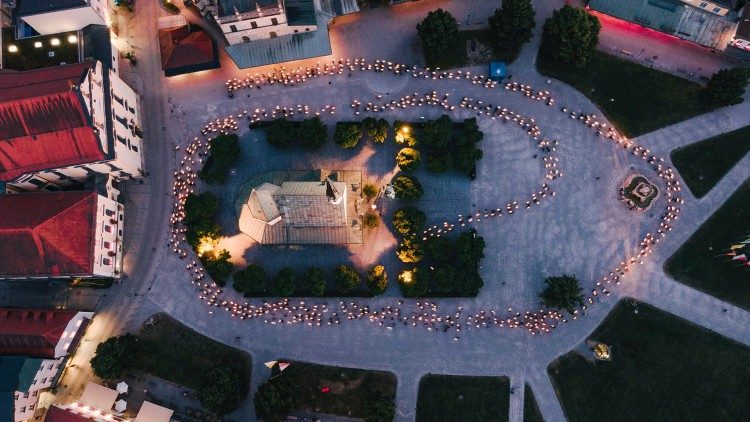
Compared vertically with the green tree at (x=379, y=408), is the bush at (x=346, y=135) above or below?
above

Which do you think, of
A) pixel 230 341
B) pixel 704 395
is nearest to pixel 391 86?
pixel 230 341

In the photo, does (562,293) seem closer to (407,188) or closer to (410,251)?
(410,251)

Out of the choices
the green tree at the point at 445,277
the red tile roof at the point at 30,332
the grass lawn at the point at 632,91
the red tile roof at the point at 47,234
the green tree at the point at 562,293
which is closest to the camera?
the red tile roof at the point at 47,234

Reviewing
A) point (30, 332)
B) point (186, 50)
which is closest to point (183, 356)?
point (30, 332)

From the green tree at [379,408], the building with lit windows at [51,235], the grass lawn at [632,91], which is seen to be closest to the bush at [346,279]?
the green tree at [379,408]

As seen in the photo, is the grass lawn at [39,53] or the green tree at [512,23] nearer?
the green tree at [512,23]

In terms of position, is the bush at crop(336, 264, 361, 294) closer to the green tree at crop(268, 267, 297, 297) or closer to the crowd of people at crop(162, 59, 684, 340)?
the crowd of people at crop(162, 59, 684, 340)

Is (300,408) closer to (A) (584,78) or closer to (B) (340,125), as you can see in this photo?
(B) (340,125)

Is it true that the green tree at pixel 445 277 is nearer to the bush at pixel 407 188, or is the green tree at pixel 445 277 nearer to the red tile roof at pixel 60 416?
the bush at pixel 407 188

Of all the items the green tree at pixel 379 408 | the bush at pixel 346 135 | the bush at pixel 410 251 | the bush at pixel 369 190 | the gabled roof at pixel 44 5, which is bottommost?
the green tree at pixel 379 408

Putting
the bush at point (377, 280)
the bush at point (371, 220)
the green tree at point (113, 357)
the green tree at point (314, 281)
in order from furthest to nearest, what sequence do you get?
the bush at point (371, 220)
the bush at point (377, 280)
the green tree at point (314, 281)
the green tree at point (113, 357)
